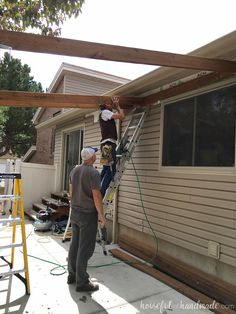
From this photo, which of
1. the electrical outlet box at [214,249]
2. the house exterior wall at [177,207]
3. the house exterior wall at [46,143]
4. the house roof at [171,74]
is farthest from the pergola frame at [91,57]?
the house exterior wall at [46,143]

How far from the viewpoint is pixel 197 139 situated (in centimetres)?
452

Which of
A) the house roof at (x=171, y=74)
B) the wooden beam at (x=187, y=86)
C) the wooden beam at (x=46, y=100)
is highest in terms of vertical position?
the house roof at (x=171, y=74)

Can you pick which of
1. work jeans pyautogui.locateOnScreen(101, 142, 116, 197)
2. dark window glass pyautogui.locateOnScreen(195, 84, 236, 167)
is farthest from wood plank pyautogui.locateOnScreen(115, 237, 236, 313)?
dark window glass pyautogui.locateOnScreen(195, 84, 236, 167)

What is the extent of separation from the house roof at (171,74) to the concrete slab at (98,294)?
2.84m

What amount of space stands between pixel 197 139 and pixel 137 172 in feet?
5.47

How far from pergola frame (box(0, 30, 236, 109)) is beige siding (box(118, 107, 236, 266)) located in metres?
1.17

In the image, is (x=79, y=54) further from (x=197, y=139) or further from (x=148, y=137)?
(x=148, y=137)

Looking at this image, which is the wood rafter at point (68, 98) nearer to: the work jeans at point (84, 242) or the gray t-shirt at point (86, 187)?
the gray t-shirt at point (86, 187)

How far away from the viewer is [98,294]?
3.93 metres

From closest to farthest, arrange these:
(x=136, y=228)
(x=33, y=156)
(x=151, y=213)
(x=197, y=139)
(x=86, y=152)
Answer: (x=86, y=152) < (x=197, y=139) < (x=151, y=213) < (x=136, y=228) < (x=33, y=156)

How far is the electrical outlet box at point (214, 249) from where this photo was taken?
3979 mm

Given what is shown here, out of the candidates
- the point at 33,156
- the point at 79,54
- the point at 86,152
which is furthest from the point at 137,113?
the point at 33,156

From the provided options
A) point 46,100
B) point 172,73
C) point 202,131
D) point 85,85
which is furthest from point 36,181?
point 202,131

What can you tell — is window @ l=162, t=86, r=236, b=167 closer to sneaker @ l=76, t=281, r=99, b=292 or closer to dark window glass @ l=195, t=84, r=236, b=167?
dark window glass @ l=195, t=84, r=236, b=167
